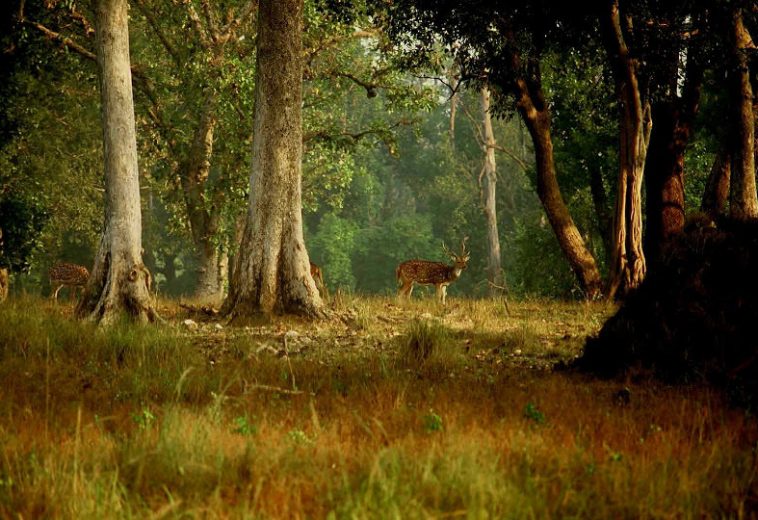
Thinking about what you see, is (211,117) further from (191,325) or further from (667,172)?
(667,172)

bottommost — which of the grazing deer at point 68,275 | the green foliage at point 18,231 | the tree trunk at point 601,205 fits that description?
the grazing deer at point 68,275

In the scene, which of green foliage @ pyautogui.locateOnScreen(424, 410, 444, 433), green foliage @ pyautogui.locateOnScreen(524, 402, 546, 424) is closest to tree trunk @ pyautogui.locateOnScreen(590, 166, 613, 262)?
green foliage @ pyautogui.locateOnScreen(524, 402, 546, 424)

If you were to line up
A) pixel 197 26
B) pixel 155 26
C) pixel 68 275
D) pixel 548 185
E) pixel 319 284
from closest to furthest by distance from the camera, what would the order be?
pixel 319 284 < pixel 548 185 < pixel 197 26 < pixel 155 26 < pixel 68 275

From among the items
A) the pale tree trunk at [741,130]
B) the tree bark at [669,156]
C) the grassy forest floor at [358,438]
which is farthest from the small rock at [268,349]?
the tree bark at [669,156]

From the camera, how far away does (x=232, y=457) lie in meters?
4.71

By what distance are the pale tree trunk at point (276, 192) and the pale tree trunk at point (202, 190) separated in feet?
27.6

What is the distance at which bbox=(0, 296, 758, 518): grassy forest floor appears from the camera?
4.09 m

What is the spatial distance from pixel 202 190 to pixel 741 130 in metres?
15.2

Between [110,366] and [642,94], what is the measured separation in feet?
45.1

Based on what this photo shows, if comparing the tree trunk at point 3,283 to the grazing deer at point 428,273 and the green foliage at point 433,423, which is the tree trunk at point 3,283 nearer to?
the grazing deer at point 428,273

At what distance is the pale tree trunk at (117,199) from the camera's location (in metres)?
12.5

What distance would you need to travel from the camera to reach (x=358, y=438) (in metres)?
5.29

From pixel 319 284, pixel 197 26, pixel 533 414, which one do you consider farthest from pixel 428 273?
pixel 533 414

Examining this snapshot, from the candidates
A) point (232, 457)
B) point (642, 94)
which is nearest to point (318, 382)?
point (232, 457)
